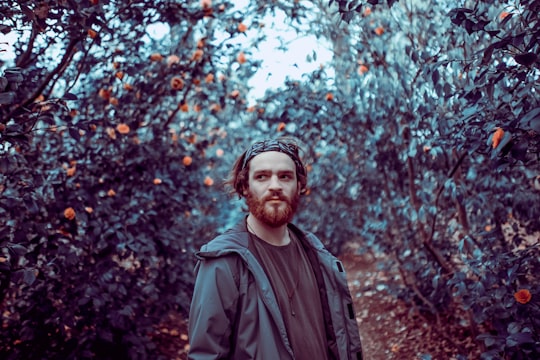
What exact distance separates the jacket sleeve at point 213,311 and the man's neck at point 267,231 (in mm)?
219

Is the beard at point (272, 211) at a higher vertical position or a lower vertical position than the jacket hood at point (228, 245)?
higher

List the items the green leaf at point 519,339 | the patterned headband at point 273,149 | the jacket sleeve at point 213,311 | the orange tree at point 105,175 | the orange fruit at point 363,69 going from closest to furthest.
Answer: the jacket sleeve at point 213,311
the patterned headband at point 273,149
the green leaf at point 519,339
the orange tree at point 105,175
the orange fruit at point 363,69

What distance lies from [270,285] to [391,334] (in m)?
2.82

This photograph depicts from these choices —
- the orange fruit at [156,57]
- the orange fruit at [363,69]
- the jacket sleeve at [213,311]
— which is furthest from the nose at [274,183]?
the orange fruit at [156,57]

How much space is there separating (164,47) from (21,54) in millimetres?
1369

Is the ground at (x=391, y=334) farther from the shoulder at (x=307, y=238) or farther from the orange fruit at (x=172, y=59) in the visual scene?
the orange fruit at (x=172, y=59)

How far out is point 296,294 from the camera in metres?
1.74

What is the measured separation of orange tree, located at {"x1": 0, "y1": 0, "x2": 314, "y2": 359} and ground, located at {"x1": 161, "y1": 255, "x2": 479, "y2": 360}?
0.11m

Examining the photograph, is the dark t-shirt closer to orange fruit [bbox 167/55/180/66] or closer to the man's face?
the man's face

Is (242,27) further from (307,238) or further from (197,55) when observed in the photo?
(307,238)

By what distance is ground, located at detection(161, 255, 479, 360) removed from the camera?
346cm

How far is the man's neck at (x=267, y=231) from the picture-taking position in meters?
1.82

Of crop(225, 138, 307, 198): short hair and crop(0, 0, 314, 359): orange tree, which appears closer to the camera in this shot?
crop(225, 138, 307, 198): short hair

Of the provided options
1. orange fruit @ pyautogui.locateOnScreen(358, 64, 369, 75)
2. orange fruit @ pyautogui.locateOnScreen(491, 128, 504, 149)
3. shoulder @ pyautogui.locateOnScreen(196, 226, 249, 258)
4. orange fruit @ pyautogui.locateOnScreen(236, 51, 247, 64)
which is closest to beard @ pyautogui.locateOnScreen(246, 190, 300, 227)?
shoulder @ pyautogui.locateOnScreen(196, 226, 249, 258)
